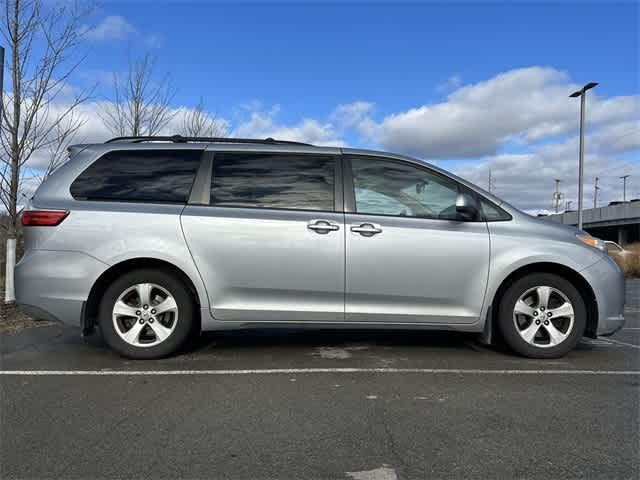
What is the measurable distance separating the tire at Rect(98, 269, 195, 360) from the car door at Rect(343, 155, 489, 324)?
4.85 ft

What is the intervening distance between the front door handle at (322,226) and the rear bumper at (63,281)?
1.80m

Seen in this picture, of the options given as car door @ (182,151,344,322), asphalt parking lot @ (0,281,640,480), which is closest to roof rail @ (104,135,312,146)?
car door @ (182,151,344,322)

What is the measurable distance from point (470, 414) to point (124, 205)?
3231 millimetres

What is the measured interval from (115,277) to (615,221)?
59.5m

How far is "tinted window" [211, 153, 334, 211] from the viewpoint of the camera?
4.33 m

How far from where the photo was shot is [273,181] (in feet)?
14.4

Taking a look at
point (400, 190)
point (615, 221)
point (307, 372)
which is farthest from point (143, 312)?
point (615, 221)

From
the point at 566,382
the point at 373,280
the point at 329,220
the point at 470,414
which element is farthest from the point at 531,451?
the point at 329,220

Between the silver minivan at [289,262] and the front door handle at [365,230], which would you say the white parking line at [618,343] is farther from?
the front door handle at [365,230]

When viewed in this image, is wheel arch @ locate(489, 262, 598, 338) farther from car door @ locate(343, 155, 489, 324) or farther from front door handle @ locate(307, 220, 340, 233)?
front door handle @ locate(307, 220, 340, 233)

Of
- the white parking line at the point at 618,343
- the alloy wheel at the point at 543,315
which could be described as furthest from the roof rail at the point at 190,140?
the white parking line at the point at 618,343

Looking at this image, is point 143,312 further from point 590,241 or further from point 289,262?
point 590,241

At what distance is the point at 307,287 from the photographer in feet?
13.9

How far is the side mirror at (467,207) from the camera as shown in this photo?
165 inches
